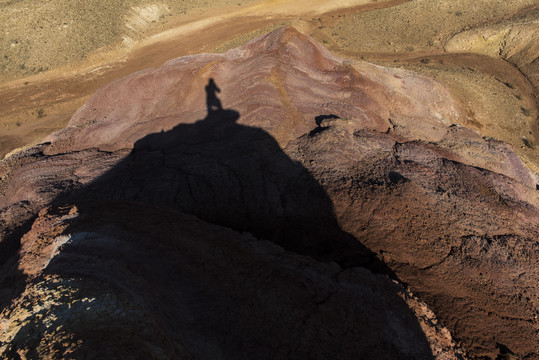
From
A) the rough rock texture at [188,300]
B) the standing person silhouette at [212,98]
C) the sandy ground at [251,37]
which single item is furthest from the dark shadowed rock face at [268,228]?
the sandy ground at [251,37]

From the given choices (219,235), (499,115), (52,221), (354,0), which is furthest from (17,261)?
(354,0)

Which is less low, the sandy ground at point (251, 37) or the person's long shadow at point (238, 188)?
the sandy ground at point (251, 37)

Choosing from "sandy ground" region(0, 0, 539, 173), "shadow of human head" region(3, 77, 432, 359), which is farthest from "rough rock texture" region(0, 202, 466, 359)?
"sandy ground" region(0, 0, 539, 173)

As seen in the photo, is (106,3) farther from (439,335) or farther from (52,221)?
(439,335)

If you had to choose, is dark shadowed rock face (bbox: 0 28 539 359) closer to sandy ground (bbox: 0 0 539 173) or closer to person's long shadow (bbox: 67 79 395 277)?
person's long shadow (bbox: 67 79 395 277)

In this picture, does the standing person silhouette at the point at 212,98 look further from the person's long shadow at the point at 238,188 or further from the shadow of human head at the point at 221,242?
the shadow of human head at the point at 221,242

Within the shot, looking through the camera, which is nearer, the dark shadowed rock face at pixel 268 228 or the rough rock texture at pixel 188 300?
the rough rock texture at pixel 188 300

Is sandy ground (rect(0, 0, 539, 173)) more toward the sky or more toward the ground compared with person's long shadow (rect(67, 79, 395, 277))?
more toward the sky
